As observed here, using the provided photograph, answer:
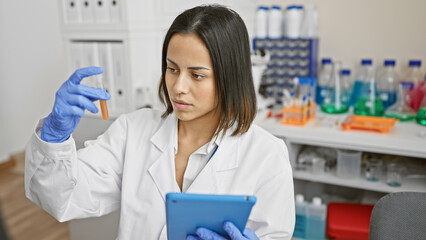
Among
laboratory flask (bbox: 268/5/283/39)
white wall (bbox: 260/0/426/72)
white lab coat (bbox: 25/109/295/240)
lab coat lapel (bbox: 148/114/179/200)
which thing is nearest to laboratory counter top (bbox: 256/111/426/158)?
white wall (bbox: 260/0/426/72)

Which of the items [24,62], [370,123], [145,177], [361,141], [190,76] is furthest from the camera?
[24,62]

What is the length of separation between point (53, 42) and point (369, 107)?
8.54 ft

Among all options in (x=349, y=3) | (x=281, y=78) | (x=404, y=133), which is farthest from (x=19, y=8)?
(x=404, y=133)

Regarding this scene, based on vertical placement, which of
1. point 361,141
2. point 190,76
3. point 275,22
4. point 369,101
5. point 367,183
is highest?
point 275,22

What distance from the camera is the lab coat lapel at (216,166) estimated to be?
1000mm

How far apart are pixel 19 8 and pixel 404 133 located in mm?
2945

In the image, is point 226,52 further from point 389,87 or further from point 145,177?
point 389,87

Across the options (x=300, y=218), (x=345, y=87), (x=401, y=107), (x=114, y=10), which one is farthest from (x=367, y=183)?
(x=114, y=10)

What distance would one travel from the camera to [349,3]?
2.10 metres

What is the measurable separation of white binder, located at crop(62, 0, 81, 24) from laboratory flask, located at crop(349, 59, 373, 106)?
54.9 inches

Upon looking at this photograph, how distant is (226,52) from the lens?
94cm

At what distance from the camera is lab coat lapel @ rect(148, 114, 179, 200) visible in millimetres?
1031

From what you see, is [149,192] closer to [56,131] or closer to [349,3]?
[56,131]

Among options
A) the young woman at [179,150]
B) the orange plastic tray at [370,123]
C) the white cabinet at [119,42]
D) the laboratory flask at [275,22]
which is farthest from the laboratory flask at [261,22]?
the young woman at [179,150]
